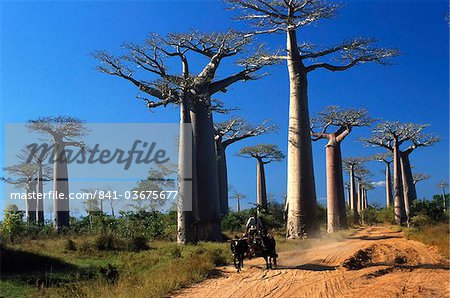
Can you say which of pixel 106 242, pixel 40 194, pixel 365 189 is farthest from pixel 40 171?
pixel 365 189

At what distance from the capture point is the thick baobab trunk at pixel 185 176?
1352cm

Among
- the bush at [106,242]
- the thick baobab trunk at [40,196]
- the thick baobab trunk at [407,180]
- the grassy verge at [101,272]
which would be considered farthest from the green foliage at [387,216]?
the thick baobab trunk at [40,196]

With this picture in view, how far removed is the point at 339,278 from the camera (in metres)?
7.18

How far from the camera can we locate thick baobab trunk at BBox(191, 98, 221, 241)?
595 inches

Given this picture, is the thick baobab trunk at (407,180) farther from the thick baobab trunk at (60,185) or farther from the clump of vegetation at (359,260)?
the thick baobab trunk at (60,185)

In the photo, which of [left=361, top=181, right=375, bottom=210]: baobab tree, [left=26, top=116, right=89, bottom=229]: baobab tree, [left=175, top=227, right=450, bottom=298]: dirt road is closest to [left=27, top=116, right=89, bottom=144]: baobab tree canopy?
[left=26, top=116, right=89, bottom=229]: baobab tree

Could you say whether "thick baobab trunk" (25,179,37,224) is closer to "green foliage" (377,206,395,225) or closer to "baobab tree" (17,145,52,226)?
"baobab tree" (17,145,52,226)

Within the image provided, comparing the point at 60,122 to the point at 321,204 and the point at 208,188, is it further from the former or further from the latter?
the point at 321,204

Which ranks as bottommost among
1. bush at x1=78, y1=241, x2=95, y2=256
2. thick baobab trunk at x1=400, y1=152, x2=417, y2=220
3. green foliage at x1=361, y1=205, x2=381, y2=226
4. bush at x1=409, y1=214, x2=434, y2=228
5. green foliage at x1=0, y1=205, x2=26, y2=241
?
green foliage at x1=361, y1=205, x2=381, y2=226

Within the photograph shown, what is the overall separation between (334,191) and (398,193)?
16.6ft

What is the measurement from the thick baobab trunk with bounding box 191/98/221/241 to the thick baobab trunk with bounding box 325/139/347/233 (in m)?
6.49

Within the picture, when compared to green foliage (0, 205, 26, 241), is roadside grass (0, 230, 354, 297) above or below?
below

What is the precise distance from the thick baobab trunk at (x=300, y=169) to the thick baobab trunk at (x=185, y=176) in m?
3.00

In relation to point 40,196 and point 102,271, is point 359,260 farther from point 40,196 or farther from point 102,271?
point 40,196
